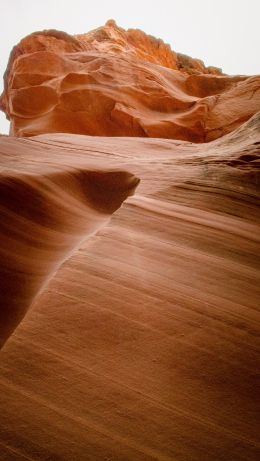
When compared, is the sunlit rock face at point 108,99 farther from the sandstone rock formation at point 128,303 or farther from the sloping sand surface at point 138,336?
the sloping sand surface at point 138,336

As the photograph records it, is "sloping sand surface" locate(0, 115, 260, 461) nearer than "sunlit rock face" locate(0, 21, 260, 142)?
Yes

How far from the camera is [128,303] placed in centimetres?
214

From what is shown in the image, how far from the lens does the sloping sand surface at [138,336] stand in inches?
58.8

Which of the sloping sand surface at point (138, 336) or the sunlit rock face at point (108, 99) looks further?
the sunlit rock face at point (108, 99)

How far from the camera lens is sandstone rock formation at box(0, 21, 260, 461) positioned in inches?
59.7

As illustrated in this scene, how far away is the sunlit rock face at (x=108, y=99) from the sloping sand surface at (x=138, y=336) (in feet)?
25.8

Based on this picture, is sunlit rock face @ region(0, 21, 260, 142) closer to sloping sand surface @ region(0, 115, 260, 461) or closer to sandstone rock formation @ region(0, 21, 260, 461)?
sandstone rock formation @ region(0, 21, 260, 461)

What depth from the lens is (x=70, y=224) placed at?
3.54m

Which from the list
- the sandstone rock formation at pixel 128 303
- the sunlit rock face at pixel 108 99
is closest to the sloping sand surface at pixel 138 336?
the sandstone rock formation at pixel 128 303

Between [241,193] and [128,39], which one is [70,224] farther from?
[128,39]

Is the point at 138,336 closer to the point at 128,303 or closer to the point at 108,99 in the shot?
the point at 128,303

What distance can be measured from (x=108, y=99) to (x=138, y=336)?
10.5 metres

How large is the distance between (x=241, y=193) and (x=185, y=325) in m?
2.42

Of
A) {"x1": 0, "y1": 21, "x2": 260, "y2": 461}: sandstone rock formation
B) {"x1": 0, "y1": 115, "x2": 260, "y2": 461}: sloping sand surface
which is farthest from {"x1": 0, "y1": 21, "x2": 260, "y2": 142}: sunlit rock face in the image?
{"x1": 0, "y1": 115, "x2": 260, "y2": 461}: sloping sand surface
